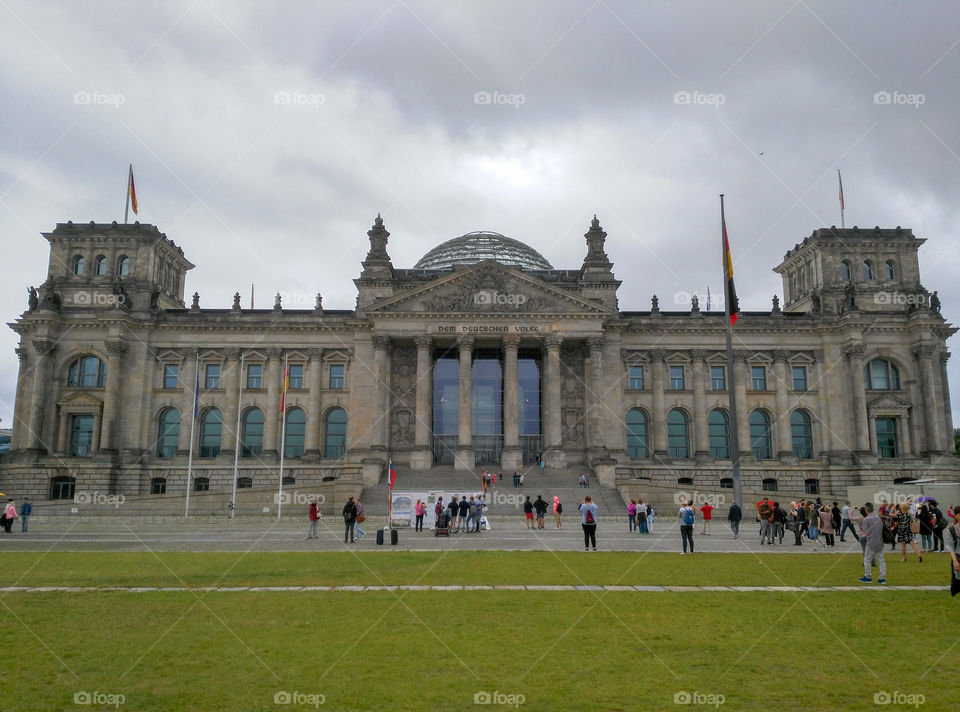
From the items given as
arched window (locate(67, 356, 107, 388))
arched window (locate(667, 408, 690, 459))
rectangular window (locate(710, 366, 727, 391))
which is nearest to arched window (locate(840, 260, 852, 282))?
rectangular window (locate(710, 366, 727, 391))

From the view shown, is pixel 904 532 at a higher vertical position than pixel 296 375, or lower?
lower

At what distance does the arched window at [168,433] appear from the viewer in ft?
218

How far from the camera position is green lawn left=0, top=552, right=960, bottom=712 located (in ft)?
31.0

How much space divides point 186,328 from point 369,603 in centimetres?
5769

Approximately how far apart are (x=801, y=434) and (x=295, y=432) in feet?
148

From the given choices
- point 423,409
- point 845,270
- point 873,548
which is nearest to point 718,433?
point 845,270

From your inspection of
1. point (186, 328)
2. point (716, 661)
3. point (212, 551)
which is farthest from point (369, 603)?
point (186, 328)

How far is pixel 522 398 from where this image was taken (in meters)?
67.8

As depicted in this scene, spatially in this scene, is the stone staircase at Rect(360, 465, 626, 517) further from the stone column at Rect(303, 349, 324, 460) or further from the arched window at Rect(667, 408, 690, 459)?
the arched window at Rect(667, 408, 690, 459)

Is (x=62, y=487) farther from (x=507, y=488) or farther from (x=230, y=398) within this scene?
(x=507, y=488)

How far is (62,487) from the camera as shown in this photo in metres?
63.1

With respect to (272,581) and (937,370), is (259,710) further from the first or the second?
(937,370)

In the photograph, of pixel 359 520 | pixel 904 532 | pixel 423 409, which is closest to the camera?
pixel 904 532

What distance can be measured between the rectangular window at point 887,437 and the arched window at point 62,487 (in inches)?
2708
